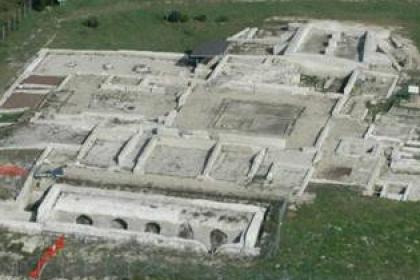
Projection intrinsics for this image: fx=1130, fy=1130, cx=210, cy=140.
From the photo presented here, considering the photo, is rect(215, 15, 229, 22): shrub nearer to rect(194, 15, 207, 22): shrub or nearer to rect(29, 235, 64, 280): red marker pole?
rect(194, 15, 207, 22): shrub

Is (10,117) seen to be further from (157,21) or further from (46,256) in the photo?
(157,21)

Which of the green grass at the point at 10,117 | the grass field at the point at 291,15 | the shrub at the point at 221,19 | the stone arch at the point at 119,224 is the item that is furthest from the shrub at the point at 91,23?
the stone arch at the point at 119,224

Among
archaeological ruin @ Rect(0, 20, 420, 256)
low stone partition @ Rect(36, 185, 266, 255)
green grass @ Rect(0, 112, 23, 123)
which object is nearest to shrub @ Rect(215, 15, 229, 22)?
archaeological ruin @ Rect(0, 20, 420, 256)

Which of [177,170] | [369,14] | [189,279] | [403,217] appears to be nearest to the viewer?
[189,279]

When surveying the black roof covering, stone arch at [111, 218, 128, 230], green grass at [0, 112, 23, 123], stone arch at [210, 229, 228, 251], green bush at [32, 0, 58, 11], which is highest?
stone arch at [210, 229, 228, 251]

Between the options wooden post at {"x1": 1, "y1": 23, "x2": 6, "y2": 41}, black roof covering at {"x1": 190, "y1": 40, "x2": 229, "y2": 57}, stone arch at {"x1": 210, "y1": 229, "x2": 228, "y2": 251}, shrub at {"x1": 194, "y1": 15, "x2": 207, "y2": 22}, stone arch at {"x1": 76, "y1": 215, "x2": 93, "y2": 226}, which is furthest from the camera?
shrub at {"x1": 194, "y1": 15, "x2": 207, "y2": 22}

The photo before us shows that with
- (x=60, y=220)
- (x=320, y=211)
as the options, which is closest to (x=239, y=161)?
(x=320, y=211)

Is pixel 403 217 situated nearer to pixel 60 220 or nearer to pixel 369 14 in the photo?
Answer: pixel 60 220
